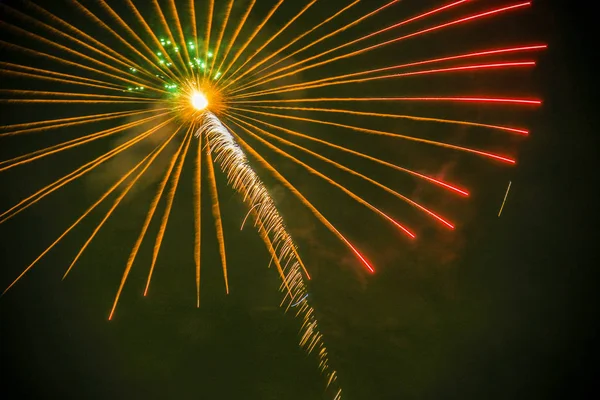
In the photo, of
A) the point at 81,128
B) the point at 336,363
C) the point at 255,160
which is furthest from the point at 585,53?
the point at 81,128

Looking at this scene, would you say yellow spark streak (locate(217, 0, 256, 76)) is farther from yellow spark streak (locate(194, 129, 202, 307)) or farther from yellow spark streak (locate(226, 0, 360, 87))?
yellow spark streak (locate(194, 129, 202, 307))

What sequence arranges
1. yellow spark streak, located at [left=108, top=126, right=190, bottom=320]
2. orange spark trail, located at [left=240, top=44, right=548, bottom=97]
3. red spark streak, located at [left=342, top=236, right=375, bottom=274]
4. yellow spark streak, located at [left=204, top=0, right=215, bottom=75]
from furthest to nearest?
red spark streak, located at [left=342, top=236, right=375, bottom=274]
orange spark trail, located at [left=240, top=44, right=548, bottom=97]
yellow spark streak, located at [left=108, top=126, right=190, bottom=320]
yellow spark streak, located at [left=204, top=0, right=215, bottom=75]

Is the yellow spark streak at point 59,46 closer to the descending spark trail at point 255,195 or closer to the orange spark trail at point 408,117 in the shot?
the descending spark trail at point 255,195

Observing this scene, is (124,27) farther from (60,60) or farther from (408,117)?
(408,117)

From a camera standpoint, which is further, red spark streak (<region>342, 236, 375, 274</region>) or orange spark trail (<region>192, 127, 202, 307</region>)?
red spark streak (<region>342, 236, 375, 274</region>)

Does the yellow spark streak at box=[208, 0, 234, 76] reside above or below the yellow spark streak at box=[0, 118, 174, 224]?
above

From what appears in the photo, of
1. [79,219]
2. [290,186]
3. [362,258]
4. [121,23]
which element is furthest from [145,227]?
[362,258]

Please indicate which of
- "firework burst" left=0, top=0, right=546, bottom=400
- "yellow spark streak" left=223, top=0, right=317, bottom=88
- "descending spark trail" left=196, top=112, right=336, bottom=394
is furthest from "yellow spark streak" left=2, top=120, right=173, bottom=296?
"yellow spark streak" left=223, top=0, right=317, bottom=88
